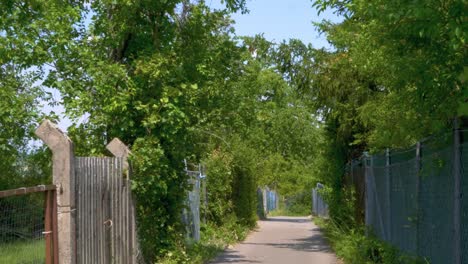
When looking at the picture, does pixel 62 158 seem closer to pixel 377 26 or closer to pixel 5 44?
pixel 377 26

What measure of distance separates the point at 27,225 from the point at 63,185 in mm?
1363

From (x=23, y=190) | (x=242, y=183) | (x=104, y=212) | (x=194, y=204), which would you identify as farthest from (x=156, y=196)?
(x=242, y=183)

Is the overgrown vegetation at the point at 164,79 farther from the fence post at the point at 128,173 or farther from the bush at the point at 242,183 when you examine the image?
the bush at the point at 242,183

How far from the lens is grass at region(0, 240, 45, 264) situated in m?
5.98

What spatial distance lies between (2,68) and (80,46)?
4745 mm

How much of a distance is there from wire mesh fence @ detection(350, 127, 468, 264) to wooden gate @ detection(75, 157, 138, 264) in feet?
13.4

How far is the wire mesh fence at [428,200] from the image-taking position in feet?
23.5

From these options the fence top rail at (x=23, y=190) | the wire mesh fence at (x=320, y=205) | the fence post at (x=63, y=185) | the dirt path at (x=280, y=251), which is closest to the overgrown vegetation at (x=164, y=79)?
the dirt path at (x=280, y=251)

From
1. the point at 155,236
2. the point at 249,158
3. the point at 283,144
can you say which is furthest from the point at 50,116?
the point at 283,144

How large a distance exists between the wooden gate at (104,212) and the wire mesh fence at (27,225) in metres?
0.91

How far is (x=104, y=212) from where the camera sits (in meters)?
9.77

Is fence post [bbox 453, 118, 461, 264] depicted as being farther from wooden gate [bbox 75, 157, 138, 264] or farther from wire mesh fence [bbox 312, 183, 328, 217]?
wire mesh fence [bbox 312, 183, 328, 217]

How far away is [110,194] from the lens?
32.9ft

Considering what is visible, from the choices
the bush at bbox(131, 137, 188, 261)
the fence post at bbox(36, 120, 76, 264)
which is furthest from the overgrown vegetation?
the fence post at bbox(36, 120, 76, 264)
